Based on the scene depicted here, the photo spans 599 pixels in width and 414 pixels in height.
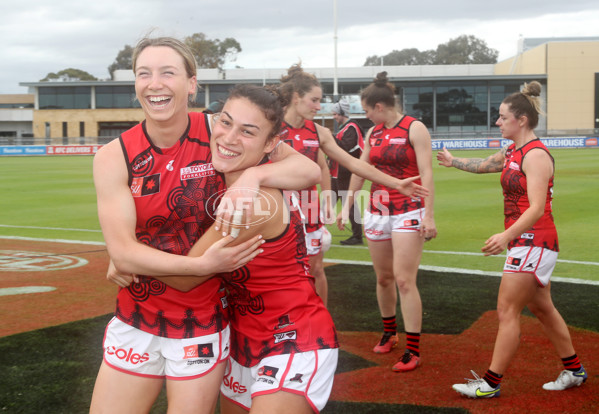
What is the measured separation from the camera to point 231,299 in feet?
9.71

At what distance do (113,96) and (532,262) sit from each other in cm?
6548

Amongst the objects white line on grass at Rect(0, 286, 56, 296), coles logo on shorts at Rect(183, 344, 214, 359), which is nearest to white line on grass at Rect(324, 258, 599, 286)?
white line on grass at Rect(0, 286, 56, 296)

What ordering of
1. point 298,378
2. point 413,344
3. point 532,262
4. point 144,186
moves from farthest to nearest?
1. point 413,344
2. point 532,262
3. point 144,186
4. point 298,378

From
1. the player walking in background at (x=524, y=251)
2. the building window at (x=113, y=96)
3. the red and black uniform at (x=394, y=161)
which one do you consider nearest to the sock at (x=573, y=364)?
the player walking in background at (x=524, y=251)

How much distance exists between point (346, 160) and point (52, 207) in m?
14.4

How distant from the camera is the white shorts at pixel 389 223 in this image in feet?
18.4

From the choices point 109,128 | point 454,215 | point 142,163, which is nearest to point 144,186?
point 142,163

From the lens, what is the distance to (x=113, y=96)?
65.4m

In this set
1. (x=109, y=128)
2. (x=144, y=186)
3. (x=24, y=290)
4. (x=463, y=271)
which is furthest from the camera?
(x=109, y=128)

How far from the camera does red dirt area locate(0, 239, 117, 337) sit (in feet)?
21.6

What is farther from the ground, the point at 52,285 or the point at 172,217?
the point at 172,217

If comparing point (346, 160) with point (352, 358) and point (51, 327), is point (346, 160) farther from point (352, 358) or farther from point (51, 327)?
point (51, 327)

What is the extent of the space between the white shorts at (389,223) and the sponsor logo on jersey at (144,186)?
3.27m

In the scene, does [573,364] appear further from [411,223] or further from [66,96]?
[66,96]
